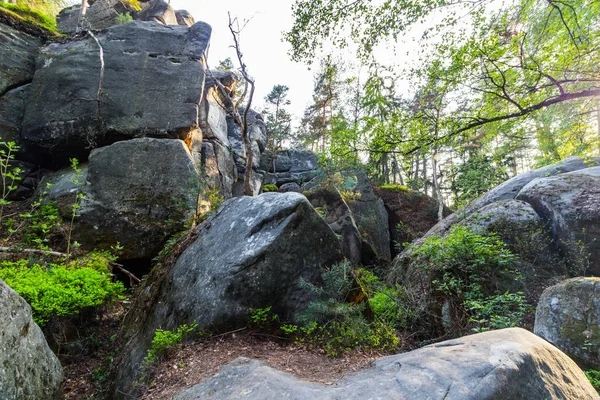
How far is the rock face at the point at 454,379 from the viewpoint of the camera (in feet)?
6.23

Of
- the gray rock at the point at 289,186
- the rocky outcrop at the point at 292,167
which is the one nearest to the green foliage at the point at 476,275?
the gray rock at the point at 289,186

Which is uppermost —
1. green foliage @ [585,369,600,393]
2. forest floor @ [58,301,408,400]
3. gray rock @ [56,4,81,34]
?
gray rock @ [56,4,81,34]

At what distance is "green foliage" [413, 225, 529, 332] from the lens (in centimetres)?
448

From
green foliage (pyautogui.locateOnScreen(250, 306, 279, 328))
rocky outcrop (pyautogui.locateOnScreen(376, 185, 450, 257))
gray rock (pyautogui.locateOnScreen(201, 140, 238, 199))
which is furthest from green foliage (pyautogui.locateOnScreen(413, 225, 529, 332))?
gray rock (pyautogui.locateOnScreen(201, 140, 238, 199))

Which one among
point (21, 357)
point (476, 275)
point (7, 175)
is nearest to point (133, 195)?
point (7, 175)

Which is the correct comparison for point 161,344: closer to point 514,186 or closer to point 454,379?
point 454,379

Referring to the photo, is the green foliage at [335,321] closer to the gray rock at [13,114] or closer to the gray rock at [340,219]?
the gray rock at [340,219]

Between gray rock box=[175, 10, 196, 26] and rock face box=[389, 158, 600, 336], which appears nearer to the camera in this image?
rock face box=[389, 158, 600, 336]

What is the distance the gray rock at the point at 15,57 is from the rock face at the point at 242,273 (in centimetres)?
963

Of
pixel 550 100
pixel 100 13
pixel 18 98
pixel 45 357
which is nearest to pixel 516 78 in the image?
pixel 550 100

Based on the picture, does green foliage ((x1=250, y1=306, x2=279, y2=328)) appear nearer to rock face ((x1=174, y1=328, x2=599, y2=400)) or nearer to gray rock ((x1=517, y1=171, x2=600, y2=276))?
rock face ((x1=174, y1=328, x2=599, y2=400))

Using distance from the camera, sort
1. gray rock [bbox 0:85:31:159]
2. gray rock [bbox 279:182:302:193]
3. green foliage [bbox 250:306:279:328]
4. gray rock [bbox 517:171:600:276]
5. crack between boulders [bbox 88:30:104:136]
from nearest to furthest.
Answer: green foliage [bbox 250:306:279:328] < gray rock [bbox 517:171:600:276] < gray rock [bbox 0:85:31:159] < crack between boulders [bbox 88:30:104:136] < gray rock [bbox 279:182:302:193]

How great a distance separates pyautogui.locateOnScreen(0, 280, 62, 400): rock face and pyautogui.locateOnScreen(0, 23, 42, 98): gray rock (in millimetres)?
9625

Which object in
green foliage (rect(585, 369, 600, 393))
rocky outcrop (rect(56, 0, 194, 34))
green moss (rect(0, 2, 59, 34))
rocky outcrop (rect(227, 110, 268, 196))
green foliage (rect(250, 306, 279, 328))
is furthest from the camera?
rocky outcrop (rect(227, 110, 268, 196))
